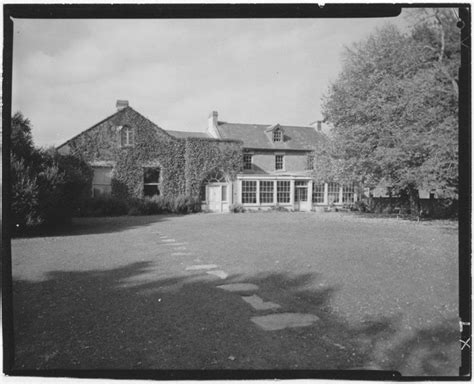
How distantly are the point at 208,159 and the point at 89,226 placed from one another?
10.1m

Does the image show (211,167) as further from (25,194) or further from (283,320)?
(283,320)

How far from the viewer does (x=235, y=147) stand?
21422mm

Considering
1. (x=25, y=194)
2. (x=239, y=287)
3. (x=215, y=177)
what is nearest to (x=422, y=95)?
(x=239, y=287)

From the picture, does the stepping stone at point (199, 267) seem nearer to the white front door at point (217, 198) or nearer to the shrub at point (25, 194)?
the shrub at point (25, 194)

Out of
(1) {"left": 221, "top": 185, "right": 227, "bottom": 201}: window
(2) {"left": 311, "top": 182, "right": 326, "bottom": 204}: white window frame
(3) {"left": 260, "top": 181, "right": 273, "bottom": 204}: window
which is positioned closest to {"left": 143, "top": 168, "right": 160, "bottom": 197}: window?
(1) {"left": 221, "top": 185, "right": 227, "bottom": 201}: window

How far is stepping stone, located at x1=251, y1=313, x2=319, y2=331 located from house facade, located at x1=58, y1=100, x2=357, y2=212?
10163 mm

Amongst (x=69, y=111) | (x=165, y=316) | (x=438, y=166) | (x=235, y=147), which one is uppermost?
(x=235, y=147)

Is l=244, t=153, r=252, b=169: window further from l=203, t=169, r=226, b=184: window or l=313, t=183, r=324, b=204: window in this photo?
l=313, t=183, r=324, b=204: window

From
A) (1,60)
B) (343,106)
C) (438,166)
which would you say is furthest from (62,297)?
(343,106)

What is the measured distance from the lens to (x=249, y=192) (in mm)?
19906

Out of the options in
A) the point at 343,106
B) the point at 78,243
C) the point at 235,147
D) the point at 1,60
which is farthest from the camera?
the point at 235,147

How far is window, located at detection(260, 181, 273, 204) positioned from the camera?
20081mm

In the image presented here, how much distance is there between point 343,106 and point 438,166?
427 inches

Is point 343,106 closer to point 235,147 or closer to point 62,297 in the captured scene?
point 235,147
